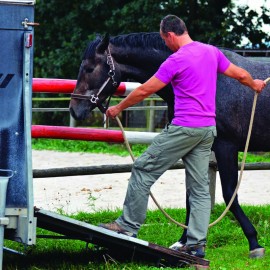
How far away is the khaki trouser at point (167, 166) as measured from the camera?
246 inches

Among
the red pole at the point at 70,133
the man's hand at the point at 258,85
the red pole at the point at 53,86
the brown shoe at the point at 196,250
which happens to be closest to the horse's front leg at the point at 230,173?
the man's hand at the point at 258,85

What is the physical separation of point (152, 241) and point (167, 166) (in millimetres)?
1501

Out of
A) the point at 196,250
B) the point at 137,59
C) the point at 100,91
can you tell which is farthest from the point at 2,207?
the point at 137,59

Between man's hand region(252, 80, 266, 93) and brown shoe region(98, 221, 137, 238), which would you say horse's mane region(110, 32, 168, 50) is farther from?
brown shoe region(98, 221, 137, 238)

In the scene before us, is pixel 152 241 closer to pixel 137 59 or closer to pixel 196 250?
pixel 196 250

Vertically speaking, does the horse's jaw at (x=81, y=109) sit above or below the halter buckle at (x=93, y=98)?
below

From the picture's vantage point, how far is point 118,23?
23.9 metres

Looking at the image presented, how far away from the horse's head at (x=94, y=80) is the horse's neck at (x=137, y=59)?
71mm

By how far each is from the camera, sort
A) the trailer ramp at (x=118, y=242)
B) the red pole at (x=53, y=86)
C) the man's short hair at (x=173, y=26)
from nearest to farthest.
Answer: the trailer ramp at (x=118, y=242) < the man's short hair at (x=173, y=26) < the red pole at (x=53, y=86)

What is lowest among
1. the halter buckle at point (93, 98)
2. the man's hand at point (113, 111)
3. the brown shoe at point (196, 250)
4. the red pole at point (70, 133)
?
the brown shoe at point (196, 250)

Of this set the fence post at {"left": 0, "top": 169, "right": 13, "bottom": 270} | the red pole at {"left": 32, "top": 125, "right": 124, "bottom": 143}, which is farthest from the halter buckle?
the fence post at {"left": 0, "top": 169, "right": 13, "bottom": 270}

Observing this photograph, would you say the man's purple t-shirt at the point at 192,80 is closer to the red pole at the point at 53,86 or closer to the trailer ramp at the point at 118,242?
the trailer ramp at the point at 118,242

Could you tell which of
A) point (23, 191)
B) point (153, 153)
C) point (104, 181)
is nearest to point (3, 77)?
point (23, 191)

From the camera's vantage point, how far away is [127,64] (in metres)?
7.10
